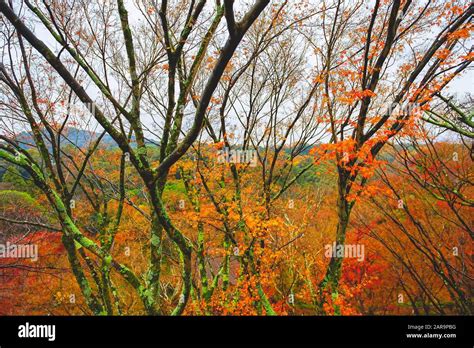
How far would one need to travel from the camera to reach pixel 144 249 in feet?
61.0

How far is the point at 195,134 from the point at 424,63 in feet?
16.2

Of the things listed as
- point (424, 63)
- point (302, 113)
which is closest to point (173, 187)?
point (302, 113)

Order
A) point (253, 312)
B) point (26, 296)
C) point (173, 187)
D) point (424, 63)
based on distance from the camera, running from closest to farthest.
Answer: point (424, 63), point (253, 312), point (26, 296), point (173, 187)

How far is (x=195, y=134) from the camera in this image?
3.64m

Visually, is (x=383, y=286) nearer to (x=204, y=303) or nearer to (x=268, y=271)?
(x=268, y=271)

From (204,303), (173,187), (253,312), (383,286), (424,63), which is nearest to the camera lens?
(424,63)
